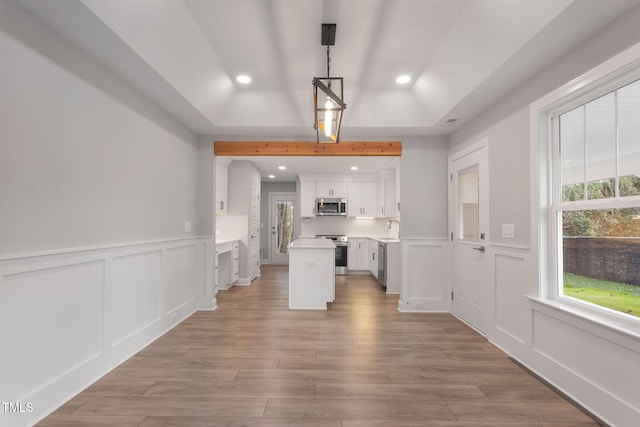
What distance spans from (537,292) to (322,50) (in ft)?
9.24

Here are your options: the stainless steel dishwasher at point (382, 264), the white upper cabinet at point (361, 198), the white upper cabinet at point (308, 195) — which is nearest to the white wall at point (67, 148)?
the stainless steel dishwasher at point (382, 264)

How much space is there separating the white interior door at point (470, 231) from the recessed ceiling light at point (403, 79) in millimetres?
1069

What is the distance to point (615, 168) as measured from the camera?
1.92 meters

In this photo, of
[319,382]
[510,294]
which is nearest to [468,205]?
[510,294]

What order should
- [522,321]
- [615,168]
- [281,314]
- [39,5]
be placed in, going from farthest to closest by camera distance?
[281,314] → [522,321] → [615,168] → [39,5]

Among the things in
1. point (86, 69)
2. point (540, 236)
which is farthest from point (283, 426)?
point (86, 69)

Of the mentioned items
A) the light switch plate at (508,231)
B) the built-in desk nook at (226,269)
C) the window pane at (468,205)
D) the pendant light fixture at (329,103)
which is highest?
the pendant light fixture at (329,103)

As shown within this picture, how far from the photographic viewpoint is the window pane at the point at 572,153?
220 cm

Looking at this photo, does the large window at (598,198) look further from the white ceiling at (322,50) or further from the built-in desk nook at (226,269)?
the built-in desk nook at (226,269)

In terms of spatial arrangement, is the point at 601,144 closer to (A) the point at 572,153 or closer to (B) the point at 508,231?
(A) the point at 572,153

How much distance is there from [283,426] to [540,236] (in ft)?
7.63

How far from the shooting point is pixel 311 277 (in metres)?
4.35

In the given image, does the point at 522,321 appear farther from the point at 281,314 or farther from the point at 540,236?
the point at 281,314

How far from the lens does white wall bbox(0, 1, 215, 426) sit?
1.71 meters
